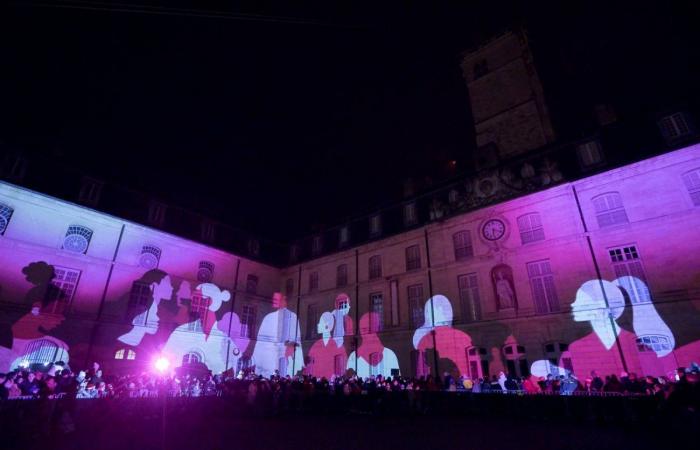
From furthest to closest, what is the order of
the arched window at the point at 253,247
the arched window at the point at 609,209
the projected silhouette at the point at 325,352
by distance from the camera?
the arched window at the point at 253,247 → the projected silhouette at the point at 325,352 → the arched window at the point at 609,209

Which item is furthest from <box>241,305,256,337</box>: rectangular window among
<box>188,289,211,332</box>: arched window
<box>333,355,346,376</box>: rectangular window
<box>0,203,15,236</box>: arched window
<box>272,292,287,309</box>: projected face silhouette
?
<box>0,203,15,236</box>: arched window

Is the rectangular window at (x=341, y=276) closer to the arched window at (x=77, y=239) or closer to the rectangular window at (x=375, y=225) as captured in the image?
the rectangular window at (x=375, y=225)

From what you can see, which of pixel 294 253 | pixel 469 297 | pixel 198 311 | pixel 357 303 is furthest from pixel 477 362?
pixel 198 311

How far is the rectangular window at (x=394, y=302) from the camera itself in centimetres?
2130

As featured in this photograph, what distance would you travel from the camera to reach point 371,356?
71.0ft

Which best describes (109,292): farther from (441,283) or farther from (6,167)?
(441,283)

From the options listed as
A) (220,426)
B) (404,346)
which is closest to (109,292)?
(220,426)

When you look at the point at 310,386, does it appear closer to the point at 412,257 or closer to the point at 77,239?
the point at 412,257

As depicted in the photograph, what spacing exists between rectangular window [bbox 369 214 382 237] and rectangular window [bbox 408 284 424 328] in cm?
488

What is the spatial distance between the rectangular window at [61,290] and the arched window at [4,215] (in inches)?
118

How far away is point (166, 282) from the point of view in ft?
73.4

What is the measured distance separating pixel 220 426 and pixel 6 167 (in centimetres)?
1847

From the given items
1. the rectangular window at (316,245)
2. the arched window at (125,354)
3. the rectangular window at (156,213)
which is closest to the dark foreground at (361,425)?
the arched window at (125,354)

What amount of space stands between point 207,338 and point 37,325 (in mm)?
9284
